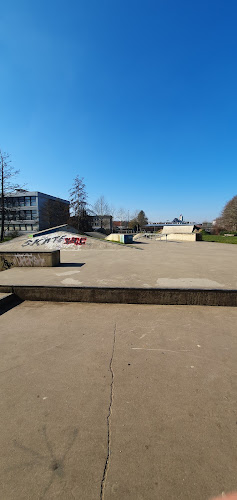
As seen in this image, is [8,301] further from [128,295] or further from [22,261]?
[22,261]

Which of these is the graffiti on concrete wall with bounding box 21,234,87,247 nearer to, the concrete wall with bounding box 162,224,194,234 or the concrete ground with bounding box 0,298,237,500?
the concrete ground with bounding box 0,298,237,500

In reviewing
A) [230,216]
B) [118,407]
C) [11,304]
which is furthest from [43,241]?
[230,216]

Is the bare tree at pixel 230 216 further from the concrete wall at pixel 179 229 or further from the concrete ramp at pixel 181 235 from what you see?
the concrete ramp at pixel 181 235

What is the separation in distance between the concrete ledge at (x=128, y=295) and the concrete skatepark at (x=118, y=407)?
0.79m

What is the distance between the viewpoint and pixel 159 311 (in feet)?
15.5

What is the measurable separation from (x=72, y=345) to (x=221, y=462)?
7.63 ft

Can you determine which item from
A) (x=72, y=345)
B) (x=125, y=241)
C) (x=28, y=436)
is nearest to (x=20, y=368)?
(x=72, y=345)

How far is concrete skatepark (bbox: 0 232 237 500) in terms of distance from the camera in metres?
1.52

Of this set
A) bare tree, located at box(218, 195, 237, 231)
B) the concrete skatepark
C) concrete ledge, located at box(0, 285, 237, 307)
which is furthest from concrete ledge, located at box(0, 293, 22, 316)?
bare tree, located at box(218, 195, 237, 231)

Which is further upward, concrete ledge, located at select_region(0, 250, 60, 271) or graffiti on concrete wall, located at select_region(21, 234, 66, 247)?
graffiti on concrete wall, located at select_region(21, 234, 66, 247)

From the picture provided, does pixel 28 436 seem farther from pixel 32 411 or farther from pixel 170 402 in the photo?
pixel 170 402

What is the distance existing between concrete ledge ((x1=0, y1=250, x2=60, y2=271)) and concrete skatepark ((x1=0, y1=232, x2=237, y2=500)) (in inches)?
179

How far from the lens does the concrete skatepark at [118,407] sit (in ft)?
4.99

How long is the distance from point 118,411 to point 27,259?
7.87m
